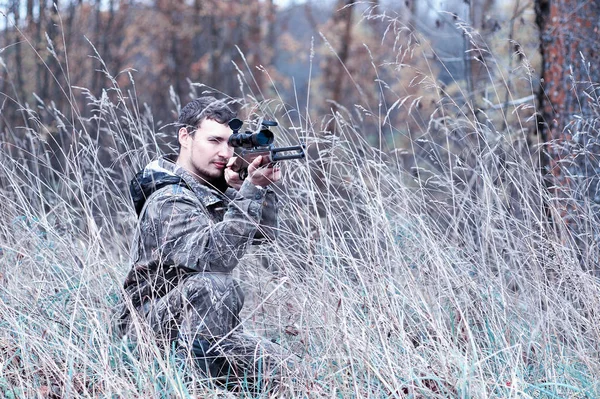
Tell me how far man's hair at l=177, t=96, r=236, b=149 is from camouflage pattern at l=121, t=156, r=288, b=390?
24 centimetres

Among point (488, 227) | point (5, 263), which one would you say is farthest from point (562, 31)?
point (5, 263)

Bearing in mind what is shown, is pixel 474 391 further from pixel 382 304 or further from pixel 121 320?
pixel 121 320

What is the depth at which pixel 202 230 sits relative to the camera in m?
3.13

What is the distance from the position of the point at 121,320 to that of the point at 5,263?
2.13ft

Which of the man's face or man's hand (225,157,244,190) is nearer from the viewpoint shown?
man's hand (225,157,244,190)

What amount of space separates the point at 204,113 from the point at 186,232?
557 mm

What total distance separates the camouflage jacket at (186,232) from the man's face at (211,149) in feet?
0.24

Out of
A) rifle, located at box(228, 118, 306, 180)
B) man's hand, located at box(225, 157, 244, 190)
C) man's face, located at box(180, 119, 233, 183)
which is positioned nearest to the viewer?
rifle, located at box(228, 118, 306, 180)

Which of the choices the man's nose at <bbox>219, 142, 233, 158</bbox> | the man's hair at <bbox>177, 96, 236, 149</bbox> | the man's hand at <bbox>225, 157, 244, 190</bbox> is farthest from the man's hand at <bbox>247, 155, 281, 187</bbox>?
the man's hair at <bbox>177, 96, 236, 149</bbox>

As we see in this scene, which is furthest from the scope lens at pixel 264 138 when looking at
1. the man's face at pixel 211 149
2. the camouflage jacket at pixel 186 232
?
the man's face at pixel 211 149

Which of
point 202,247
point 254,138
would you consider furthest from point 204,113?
point 202,247

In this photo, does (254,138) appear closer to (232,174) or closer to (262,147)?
(262,147)

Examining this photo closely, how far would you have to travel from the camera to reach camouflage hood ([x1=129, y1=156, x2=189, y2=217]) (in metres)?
3.35

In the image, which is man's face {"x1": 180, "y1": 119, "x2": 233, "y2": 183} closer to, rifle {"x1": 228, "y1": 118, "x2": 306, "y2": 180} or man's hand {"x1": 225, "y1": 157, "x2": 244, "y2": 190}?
man's hand {"x1": 225, "y1": 157, "x2": 244, "y2": 190}
